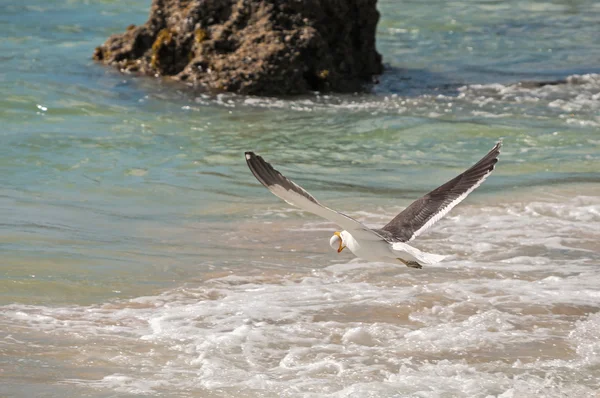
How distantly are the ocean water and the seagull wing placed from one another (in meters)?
0.48

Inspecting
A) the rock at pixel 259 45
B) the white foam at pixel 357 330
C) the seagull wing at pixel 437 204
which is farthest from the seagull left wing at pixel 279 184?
the rock at pixel 259 45

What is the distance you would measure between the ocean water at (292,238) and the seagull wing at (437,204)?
1.56ft

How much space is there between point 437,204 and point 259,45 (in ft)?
21.9

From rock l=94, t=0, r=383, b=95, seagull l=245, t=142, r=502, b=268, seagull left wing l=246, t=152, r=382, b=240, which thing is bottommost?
seagull l=245, t=142, r=502, b=268

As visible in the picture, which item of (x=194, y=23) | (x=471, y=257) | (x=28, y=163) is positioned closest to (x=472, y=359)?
(x=471, y=257)

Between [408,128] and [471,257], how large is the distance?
4.38 meters

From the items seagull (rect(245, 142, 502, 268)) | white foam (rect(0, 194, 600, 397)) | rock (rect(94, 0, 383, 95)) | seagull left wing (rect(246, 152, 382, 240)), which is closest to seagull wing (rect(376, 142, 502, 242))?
seagull (rect(245, 142, 502, 268))

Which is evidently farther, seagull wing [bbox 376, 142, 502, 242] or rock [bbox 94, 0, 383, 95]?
rock [bbox 94, 0, 383, 95]

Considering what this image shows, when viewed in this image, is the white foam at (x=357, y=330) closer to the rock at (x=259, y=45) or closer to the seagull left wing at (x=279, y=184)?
the seagull left wing at (x=279, y=184)

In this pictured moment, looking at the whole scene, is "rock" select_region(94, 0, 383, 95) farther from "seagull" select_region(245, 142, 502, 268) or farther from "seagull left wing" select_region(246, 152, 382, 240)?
"seagull left wing" select_region(246, 152, 382, 240)

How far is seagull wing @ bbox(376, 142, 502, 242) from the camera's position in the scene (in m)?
6.68

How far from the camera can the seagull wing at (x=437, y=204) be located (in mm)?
6676

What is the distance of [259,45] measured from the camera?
42.6 feet

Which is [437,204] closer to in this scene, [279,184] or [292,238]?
[292,238]
